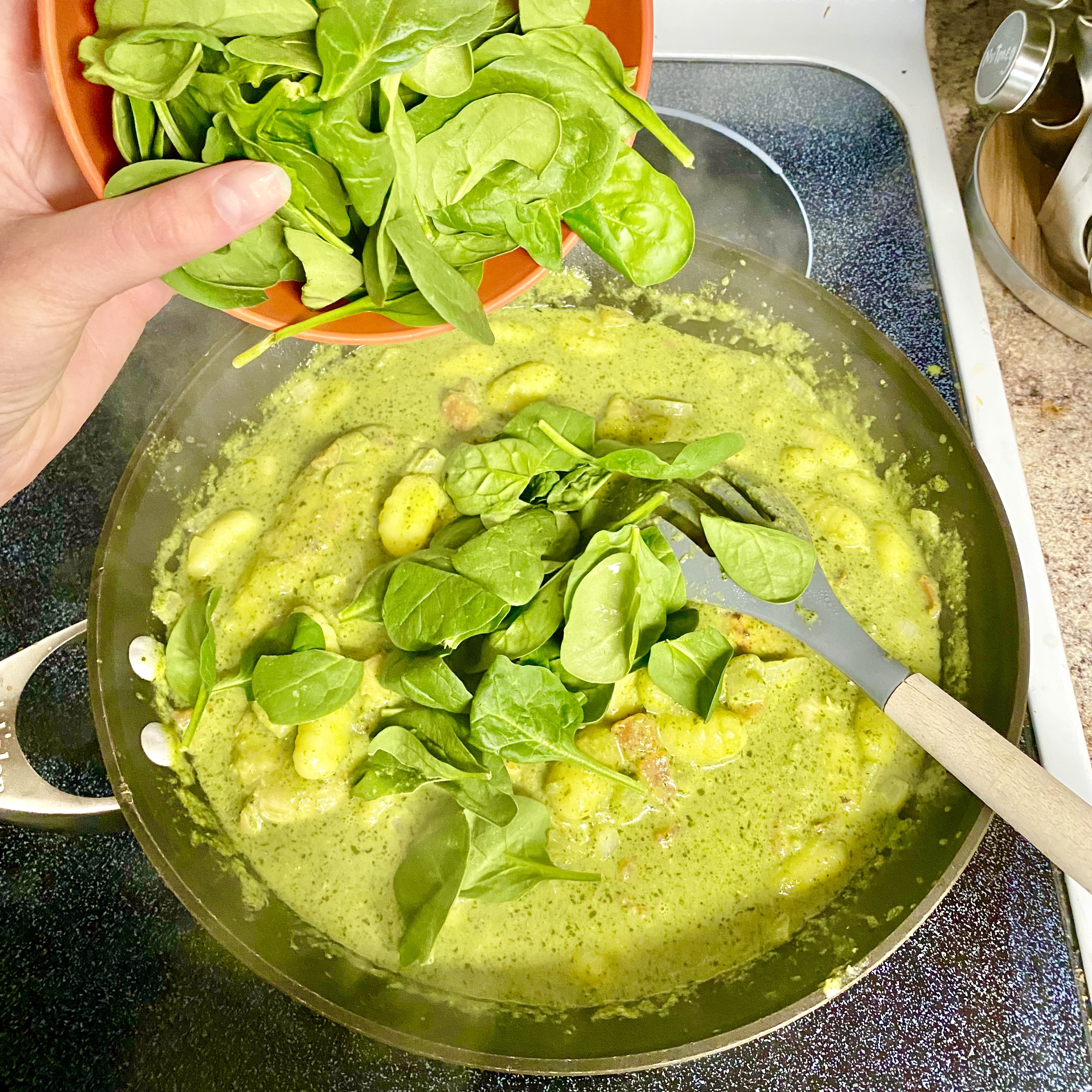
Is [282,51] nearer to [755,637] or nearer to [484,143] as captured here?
[484,143]

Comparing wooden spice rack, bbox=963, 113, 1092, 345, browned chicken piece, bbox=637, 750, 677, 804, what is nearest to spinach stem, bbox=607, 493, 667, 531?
browned chicken piece, bbox=637, 750, 677, 804

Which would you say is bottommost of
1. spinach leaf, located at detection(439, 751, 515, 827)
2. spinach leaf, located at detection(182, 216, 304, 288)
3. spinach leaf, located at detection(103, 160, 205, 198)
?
spinach leaf, located at detection(439, 751, 515, 827)

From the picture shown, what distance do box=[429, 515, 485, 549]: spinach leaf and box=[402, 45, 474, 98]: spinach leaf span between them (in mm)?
507

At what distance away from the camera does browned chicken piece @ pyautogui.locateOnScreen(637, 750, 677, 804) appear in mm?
1102

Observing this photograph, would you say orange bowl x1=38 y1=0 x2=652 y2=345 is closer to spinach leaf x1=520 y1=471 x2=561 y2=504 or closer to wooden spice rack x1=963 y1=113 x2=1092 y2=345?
spinach leaf x1=520 y1=471 x2=561 y2=504

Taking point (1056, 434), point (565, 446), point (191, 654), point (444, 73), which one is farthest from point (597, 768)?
point (1056, 434)

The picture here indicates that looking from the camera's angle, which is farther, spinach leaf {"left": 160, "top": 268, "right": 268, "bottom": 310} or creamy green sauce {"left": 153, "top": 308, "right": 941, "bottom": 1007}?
creamy green sauce {"left": 153, "top": 308, "right": 941, "bottom": 1007}

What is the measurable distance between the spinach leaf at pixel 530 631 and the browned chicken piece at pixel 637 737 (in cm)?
18

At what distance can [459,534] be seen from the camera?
1.12 m

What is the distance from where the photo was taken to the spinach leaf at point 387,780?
3.37ft

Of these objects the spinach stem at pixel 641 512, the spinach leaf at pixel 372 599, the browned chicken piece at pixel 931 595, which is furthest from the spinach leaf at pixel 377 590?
the browned chicken piece at pixel 931 595

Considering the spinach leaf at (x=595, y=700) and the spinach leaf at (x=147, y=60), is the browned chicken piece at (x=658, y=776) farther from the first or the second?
the spinach leaf at (x=147, y=60)

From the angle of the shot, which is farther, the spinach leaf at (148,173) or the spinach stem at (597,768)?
the spinach stem at (597,768)

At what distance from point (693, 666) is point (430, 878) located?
1.35ft
